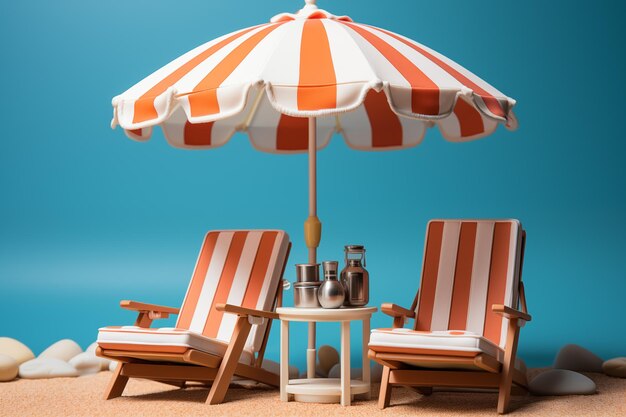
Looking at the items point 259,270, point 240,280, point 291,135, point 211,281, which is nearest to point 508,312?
point 259,270

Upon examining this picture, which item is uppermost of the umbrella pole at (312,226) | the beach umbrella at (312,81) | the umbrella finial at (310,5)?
the umbrella finial at (310,5)

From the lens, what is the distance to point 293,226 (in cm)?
1107

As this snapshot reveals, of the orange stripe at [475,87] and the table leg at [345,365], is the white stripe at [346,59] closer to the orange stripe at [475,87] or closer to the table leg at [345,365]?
the orange stripe at [475,87]

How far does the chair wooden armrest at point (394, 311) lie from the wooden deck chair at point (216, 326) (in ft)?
2.45

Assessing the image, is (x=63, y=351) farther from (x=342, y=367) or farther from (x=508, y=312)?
(x=508, y=312)

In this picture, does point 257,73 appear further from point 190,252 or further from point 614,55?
point 614,55

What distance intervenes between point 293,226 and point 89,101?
3413 mm

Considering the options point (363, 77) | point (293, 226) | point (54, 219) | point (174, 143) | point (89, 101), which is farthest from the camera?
point (89, 101)

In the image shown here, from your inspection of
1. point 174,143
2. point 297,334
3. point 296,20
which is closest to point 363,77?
point 296,20

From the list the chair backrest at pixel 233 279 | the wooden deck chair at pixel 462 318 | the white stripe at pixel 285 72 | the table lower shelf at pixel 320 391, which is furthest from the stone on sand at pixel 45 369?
the white stripe at pixel 285 72

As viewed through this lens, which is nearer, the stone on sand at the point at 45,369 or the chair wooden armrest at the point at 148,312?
the chair wooden armrest at the point at 148,312

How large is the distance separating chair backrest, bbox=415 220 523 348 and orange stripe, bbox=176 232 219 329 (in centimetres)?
145

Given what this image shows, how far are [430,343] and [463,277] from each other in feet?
3.47

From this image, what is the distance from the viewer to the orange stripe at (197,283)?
253 inches
